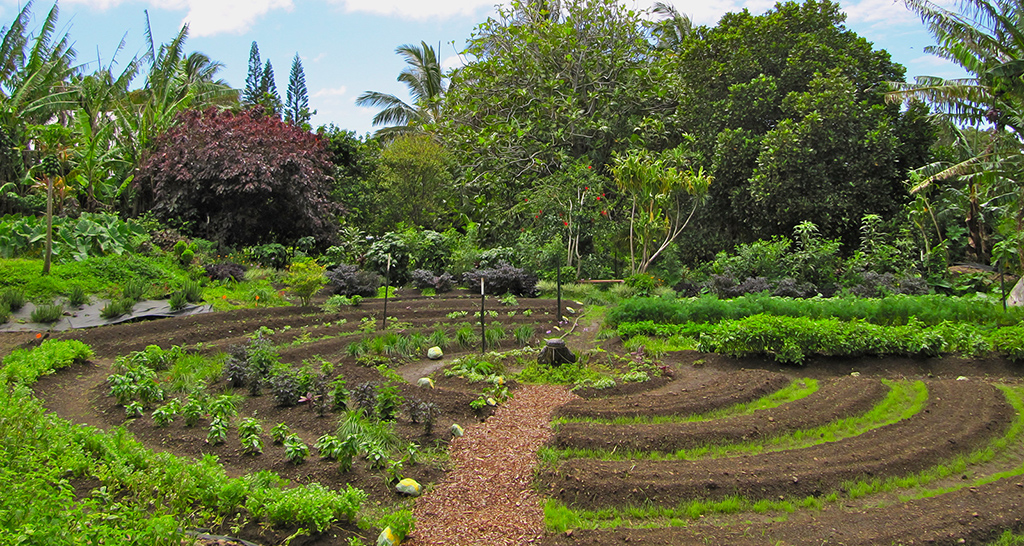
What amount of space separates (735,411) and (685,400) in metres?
0.51

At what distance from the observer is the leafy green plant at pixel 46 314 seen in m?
9.52

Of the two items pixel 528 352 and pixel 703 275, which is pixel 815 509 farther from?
pixel 703 275

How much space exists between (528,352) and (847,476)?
4.87 metres

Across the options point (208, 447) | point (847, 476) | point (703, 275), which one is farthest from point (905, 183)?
point (208, 447)

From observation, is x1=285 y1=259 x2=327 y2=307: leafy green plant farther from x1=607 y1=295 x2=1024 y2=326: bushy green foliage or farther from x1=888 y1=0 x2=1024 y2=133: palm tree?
x1=888 y1=0 x2=1024 y2=133: palm tree

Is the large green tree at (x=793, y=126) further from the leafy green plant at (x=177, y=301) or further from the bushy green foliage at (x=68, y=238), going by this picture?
the bushy green foliage at (x=68, y=238)

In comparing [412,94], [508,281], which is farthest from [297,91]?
[508,281]

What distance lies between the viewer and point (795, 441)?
5633 mm

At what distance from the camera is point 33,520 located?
9.40 ft

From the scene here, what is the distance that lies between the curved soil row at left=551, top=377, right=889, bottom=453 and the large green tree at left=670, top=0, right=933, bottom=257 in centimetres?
1085

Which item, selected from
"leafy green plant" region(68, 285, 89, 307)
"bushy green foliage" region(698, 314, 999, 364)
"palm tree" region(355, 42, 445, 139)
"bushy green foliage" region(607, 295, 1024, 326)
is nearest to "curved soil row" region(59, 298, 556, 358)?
"leafy green plant" region(68, 285, 89, 307)

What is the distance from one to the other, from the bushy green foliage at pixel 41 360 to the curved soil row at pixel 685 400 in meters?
5.70

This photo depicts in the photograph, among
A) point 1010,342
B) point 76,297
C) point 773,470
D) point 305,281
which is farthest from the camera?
point 305,281

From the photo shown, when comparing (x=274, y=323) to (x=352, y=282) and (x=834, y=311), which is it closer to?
(x=352, y=282)
